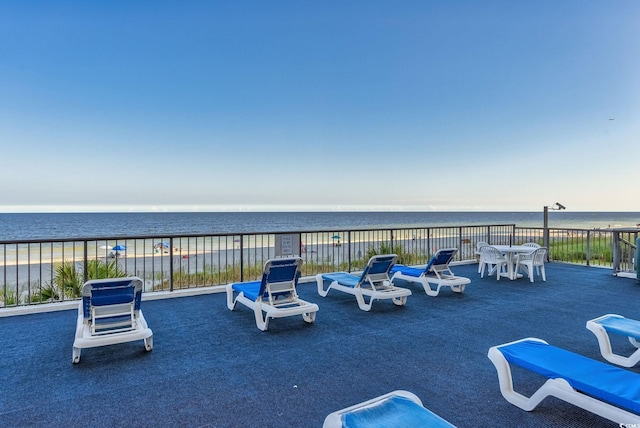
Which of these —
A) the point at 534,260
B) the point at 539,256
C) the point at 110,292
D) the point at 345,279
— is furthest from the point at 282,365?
the point at 539,256

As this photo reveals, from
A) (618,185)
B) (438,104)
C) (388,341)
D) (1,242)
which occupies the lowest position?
(388,341)

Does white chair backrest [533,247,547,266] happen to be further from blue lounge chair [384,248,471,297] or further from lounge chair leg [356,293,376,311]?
lounge chair leg [356,293,376,311]

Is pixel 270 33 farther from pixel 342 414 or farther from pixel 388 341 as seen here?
pixel 342 414

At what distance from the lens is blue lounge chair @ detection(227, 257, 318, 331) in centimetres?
411

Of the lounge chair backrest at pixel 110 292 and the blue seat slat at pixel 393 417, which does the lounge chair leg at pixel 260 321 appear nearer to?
the lounge chair backrest at pixel 110 292

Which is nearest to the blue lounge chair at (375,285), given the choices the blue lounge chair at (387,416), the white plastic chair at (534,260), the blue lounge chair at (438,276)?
the blue lounge chair at (438,276)

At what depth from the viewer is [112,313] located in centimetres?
351

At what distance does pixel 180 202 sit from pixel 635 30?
27.5 m

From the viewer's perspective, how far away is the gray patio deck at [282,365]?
2.29m

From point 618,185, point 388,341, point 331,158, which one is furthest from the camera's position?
point 618,185

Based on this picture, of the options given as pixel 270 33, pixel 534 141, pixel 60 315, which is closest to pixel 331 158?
pixel 270 33

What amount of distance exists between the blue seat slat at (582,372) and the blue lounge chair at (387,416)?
1.04 m

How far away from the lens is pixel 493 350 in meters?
2.56

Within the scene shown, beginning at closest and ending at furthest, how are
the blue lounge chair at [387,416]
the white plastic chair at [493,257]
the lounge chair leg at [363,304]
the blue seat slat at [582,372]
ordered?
the blue lounge chair at [387,416] → the blue seat slat at [582,372] → the lounge chair leg at [363,304] → the white plastic chair at [493,257]
